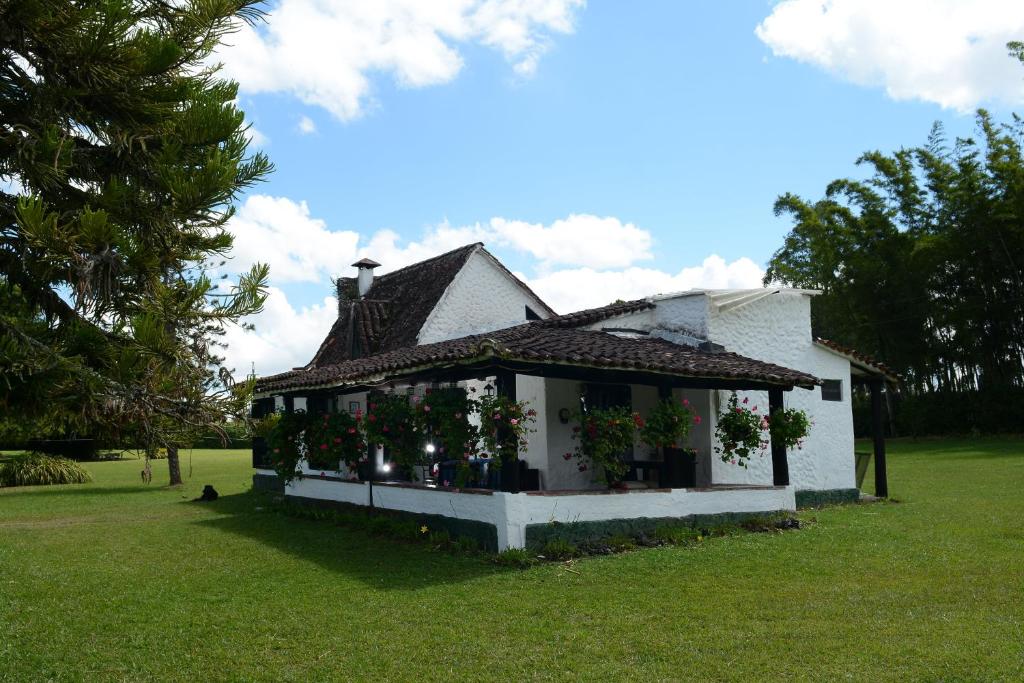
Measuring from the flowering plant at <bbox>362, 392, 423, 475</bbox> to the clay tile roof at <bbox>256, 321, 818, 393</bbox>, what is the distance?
499 mm

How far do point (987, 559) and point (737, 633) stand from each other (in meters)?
5.10

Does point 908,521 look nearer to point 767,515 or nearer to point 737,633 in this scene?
point 767,515

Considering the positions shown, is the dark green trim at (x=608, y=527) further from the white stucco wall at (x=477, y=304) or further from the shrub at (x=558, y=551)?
the white stucco wall at (x=477, y=304)

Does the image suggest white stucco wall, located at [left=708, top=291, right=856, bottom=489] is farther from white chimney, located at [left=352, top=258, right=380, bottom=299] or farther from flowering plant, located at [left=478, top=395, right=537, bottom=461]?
white chimney, located at [left=352, top=258, right=380, bottom=299]

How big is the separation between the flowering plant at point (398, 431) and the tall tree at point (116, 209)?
639 centimetres

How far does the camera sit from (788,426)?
1425 centimetres

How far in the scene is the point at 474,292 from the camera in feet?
79.1

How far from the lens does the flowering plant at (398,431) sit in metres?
13.3

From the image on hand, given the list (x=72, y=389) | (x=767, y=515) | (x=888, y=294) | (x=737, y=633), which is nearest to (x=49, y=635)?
(x=72, y=389)

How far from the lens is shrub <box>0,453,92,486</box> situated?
29.1m

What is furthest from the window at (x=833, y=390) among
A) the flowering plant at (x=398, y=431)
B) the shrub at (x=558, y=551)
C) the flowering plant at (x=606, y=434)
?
the flowering plant at (x=398, y=431)

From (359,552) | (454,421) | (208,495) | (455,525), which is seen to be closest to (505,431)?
(454,421)

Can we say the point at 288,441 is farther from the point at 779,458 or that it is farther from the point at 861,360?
the point at 861,360

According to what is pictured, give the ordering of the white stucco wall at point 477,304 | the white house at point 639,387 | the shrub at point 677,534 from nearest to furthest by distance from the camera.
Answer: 1. the white house at point 639,387
2. the shrub at point 677,534
3. the white stucco wall at point 477,304
